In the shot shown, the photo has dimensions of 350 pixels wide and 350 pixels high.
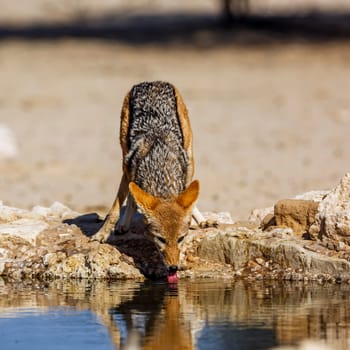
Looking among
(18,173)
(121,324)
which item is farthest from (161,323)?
(18,173)

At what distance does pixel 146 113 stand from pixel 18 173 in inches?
231

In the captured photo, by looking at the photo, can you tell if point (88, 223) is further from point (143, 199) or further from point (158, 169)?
point (143, 199)

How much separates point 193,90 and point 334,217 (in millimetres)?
13047

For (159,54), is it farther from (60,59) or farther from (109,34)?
(109,34)

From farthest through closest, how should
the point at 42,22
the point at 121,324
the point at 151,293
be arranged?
the point at 42,22
the point at 151,293
the point at 121,324

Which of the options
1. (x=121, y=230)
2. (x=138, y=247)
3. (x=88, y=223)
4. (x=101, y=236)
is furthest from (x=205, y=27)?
(x=138, y=247)

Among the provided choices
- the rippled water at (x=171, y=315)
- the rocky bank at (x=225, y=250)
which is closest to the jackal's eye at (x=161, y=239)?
the rippled water at (x=171, y=315)

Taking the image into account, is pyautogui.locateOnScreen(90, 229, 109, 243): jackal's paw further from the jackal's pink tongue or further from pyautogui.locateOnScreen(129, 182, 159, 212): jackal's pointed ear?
the jackal's pink tongue

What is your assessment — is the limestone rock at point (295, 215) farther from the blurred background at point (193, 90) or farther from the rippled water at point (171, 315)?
the blurred background at point (193, 90)

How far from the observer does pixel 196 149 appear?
1599cm

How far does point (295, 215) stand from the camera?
8859mm

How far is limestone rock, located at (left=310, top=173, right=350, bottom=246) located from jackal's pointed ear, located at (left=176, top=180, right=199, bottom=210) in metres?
0.91

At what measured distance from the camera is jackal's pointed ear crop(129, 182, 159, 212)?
27.3 feet

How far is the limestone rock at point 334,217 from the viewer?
8.32 metres
